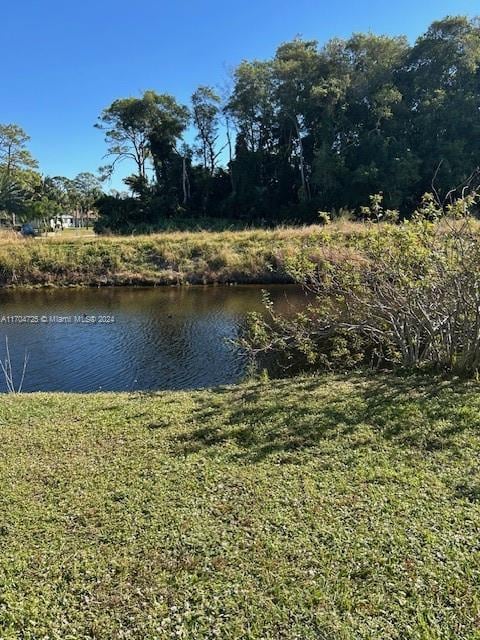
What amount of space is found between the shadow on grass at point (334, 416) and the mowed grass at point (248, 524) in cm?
3

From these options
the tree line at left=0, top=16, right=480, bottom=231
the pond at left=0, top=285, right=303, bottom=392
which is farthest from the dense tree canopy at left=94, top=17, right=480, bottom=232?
the pond at left=0, top=285, right=303, bottom=392

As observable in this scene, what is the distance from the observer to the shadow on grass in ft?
14.4

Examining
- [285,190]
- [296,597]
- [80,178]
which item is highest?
[80,178]

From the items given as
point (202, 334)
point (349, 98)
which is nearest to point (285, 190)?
point (349, 98)

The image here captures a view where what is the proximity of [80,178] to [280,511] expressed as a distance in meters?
91.2

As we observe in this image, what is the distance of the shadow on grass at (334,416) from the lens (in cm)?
440

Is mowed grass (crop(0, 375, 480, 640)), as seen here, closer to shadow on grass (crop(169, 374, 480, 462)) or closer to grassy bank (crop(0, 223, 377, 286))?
shadow on grass (crop(169, 374, 480, 462))

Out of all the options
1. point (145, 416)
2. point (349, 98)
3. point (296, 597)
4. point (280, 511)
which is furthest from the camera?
point (349, 98)

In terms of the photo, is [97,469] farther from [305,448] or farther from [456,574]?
[456,574]

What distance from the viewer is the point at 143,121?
4197 cm

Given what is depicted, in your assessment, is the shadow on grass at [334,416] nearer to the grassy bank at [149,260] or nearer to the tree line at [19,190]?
the grassy bank at [149,260]

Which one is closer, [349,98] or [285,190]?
[349,98]

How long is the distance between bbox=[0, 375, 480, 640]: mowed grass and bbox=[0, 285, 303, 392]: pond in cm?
399

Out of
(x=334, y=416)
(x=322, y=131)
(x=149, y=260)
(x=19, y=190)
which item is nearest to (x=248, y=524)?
→ (x=334, y=416)
